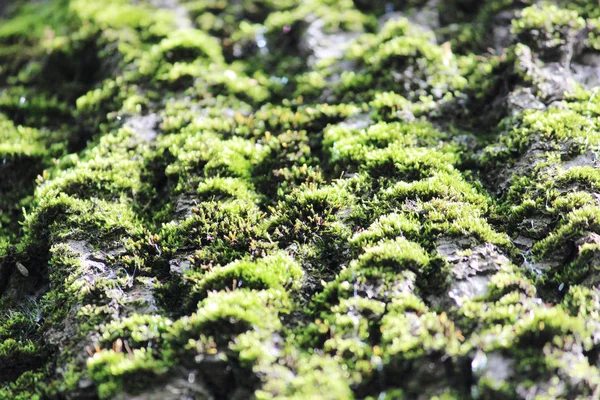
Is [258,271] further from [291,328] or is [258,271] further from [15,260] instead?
[15,260]

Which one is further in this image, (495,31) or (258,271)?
(495,31)

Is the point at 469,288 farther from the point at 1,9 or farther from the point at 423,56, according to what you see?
the point at 1,9

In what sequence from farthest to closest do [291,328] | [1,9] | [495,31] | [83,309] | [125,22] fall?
[1,9] < [125,22] < [495,31] < [83,309] < [291,328]

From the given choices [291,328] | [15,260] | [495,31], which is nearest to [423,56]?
[495,31]

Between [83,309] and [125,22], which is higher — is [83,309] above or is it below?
below

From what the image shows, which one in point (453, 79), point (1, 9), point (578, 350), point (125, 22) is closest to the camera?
point (578, 350)

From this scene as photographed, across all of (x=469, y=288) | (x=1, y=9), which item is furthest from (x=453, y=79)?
(x=1, y=9)

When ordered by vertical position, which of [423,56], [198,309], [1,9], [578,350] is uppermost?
[1,9]
